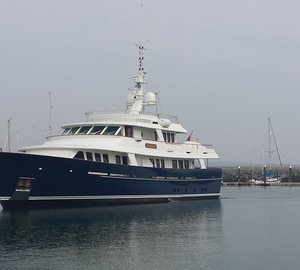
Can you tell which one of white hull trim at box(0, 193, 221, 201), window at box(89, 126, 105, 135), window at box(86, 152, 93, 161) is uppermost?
window at box(89, 126, 105, 135)

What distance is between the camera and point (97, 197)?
35312 millimetres

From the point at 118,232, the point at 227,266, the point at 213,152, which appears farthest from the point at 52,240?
the point at 213,152

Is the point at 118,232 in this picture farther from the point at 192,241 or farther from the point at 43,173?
the point at 43,173

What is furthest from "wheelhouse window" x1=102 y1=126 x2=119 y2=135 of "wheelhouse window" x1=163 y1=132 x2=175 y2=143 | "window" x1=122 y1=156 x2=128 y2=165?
"wheelhouse window" x1=163 y1=132 x2=175 y2=143

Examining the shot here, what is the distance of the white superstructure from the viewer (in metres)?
35.8

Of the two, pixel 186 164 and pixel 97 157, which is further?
pixel 186 164

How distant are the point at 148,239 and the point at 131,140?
14811 millimetres

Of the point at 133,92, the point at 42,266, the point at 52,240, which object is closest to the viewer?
the point at 42,266

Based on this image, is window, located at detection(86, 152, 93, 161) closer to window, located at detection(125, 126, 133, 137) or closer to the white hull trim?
the white hull trim

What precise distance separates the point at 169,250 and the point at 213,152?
26443 millimetres

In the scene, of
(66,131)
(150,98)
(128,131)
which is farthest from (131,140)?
(150,98)

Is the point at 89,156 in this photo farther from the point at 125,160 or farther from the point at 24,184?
the point at 24,184

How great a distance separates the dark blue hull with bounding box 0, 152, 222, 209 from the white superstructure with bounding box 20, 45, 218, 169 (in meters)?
1.04

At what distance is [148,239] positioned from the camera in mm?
23453
